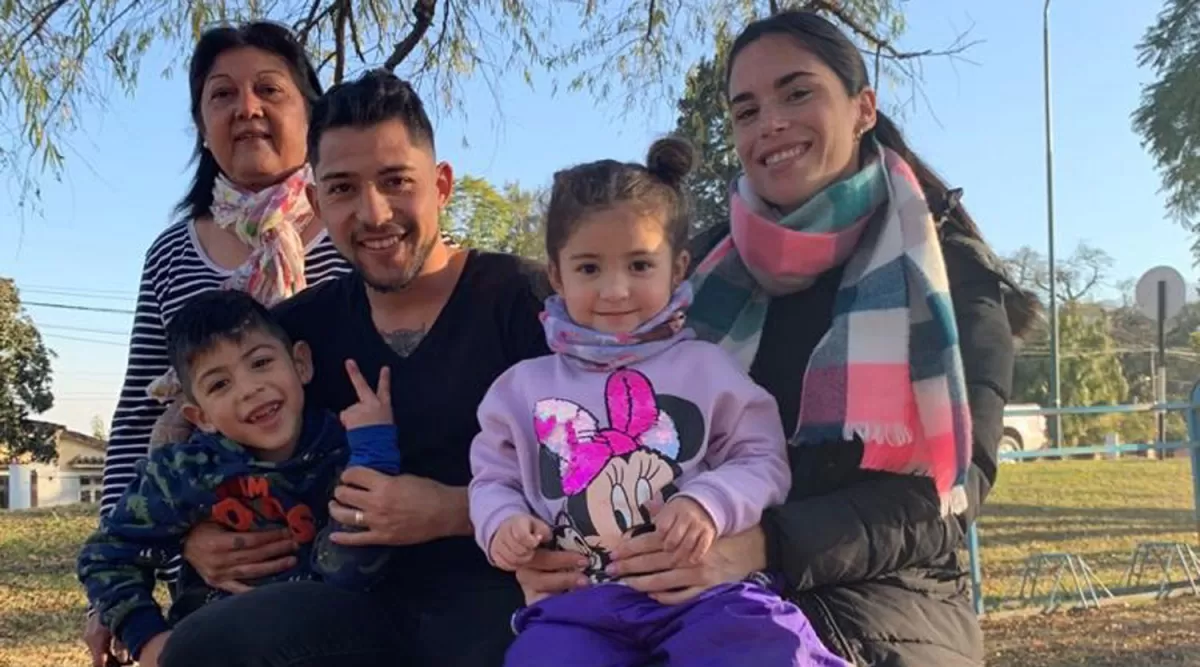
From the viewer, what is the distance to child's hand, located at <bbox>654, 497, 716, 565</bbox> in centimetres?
175

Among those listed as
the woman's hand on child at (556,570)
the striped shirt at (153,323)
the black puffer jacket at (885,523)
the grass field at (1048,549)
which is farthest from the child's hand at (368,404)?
the grass field at (1048,549)

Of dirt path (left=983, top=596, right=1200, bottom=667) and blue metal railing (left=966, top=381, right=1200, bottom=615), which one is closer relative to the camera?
dirt path (left=983, top=596, right=1200, bottom=667)

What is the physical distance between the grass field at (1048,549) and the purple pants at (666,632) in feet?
16.8

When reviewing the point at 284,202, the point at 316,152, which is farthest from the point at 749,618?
the point at 284,202

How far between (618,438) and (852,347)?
1.52 ft

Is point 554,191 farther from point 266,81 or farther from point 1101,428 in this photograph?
point 1101,428

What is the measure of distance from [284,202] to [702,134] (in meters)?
3.45

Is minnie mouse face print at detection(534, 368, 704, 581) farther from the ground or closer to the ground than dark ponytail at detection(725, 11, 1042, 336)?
closer to the ground

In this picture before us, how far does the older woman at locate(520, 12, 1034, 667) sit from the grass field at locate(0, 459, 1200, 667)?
4747 mm

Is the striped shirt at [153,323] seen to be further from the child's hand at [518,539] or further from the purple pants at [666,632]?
the purple pants at [666,632]

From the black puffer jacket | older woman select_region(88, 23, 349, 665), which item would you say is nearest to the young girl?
the black puffer jacket

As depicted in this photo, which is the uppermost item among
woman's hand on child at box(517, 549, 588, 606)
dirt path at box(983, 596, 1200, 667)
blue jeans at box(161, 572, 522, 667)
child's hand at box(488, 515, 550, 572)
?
child's hand at box(488, 515, 550, 572)

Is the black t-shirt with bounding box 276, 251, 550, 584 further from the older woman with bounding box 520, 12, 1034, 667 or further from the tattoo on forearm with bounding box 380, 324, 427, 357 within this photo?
the older woman with bounding box 520, 12, 1034, 667

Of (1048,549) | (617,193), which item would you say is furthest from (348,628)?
(1048,549)
